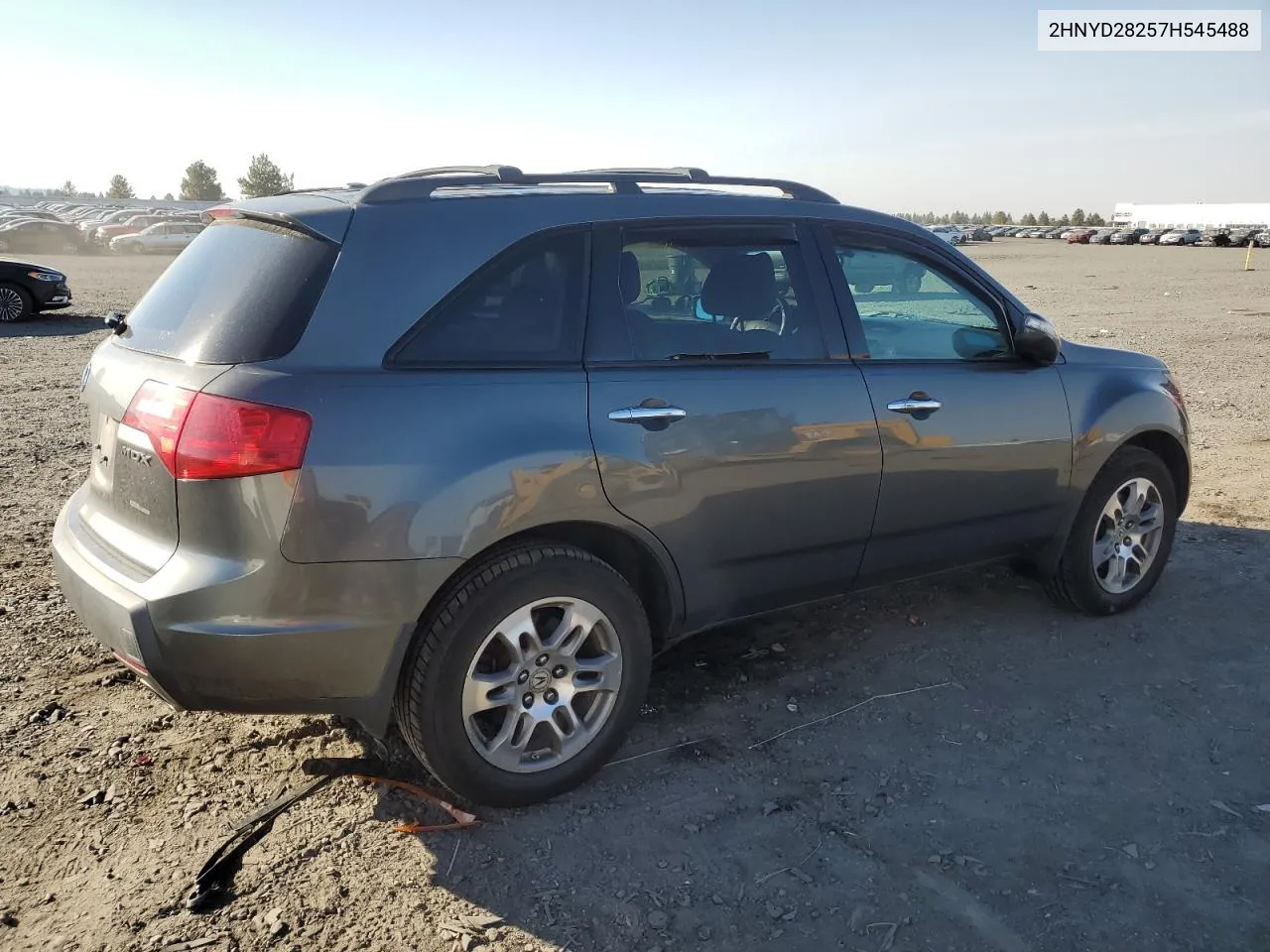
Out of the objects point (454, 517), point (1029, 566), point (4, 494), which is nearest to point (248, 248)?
point (454, 517)

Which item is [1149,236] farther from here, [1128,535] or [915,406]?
[915,406]

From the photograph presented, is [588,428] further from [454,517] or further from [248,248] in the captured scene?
[248,248]

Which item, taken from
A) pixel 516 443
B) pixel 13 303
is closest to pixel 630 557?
pixel 516 443

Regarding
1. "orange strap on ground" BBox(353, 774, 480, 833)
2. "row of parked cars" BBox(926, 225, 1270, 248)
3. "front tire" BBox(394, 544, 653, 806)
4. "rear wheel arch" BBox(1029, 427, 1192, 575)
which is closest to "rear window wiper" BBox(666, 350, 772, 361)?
"front tire" BBox(394, 544, 653, 806)

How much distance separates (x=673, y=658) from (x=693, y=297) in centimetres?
164

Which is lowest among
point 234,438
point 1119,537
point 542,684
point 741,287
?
point 1119,537

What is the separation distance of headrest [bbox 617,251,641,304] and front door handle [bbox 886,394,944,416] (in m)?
1.12

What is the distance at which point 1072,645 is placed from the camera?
452 cm

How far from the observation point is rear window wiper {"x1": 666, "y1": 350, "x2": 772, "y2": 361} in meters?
3.46

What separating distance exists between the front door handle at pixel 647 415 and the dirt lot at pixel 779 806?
1226 mm

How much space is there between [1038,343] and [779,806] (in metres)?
2.24

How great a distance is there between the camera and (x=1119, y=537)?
4.78 metres

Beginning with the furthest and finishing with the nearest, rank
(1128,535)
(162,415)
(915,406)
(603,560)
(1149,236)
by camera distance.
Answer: (1149,236)
(1128,535)
(915,406)
(603,560)
(162,415)

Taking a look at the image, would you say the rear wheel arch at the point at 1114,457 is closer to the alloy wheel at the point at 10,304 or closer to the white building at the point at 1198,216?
the alloy wheel at the point at 10,304
